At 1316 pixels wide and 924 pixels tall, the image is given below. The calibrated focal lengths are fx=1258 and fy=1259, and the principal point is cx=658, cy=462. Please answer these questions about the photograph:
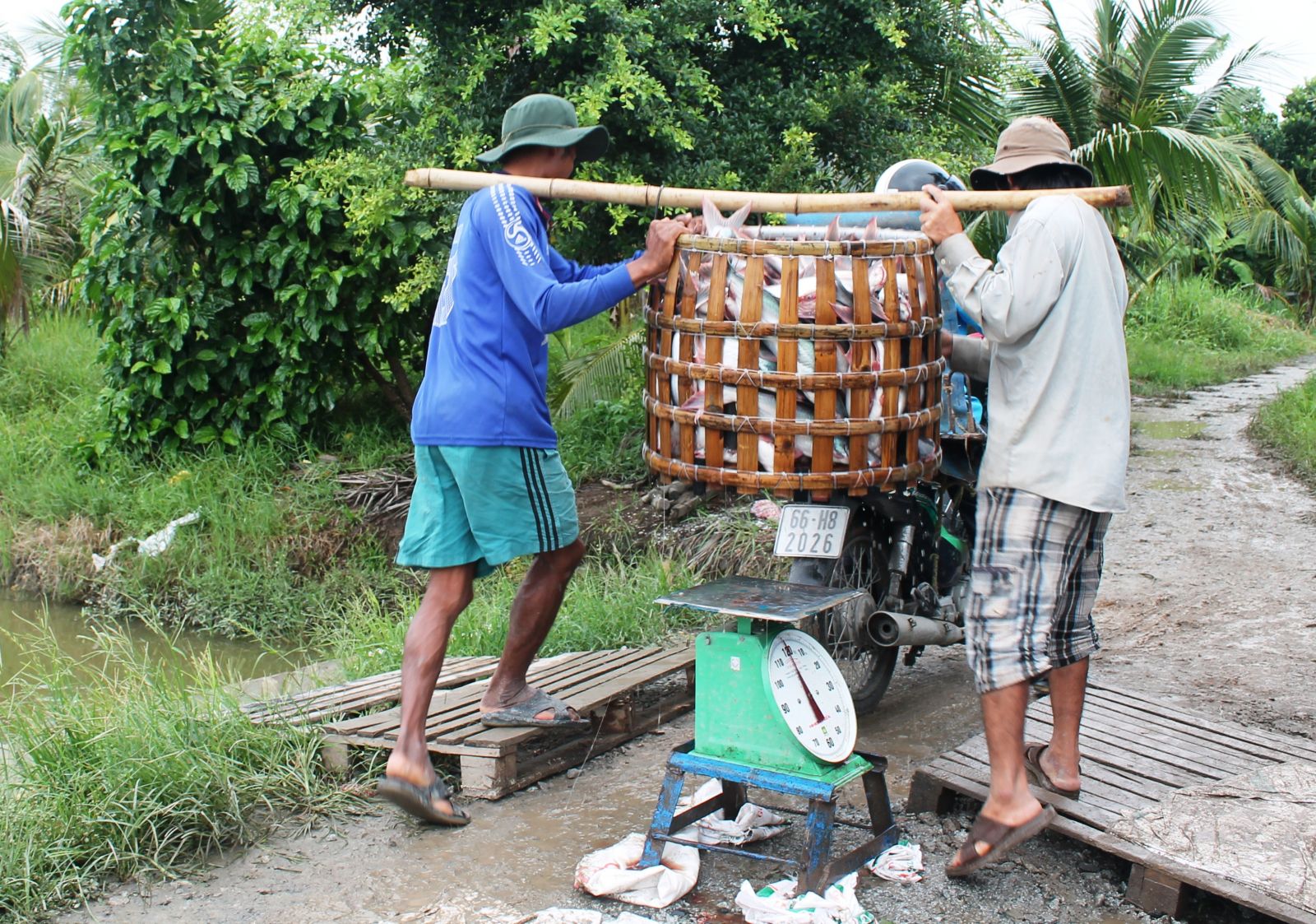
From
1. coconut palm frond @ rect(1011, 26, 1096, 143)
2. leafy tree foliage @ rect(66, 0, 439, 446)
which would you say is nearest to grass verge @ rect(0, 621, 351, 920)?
leafy tree foliage @ rect(66, 0, 439, 446)

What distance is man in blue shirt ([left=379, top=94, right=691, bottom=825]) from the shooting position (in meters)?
3.69

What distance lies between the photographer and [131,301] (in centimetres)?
895

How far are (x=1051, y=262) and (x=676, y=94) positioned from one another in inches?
157

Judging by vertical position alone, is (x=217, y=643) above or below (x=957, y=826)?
below

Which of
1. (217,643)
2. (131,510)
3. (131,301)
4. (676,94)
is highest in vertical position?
(676,94)

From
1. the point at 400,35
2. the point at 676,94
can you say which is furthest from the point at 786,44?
the point at 400,35

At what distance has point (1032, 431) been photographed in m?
3.35

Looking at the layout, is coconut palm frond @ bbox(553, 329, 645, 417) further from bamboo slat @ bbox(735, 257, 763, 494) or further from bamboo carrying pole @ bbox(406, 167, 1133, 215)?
bamboo slat @ bbox(735, 257, 763, 494)

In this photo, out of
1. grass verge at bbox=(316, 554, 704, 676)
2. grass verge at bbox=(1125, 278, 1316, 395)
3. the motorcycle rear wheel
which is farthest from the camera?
grass verge at bbox=(1125, 278, 1316, 395)

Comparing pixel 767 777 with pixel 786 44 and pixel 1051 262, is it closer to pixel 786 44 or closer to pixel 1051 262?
pixel 1051 262

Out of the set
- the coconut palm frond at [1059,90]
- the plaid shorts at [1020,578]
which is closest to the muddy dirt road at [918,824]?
the plaid shorts at [1020,578]

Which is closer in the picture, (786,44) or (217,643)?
(786,44)

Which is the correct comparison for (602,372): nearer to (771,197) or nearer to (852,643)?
(852,643)

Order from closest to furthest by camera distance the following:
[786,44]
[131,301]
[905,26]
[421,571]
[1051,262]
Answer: [1051,262]
[786,44]
[905,26]
[421,571]
[131,301]
